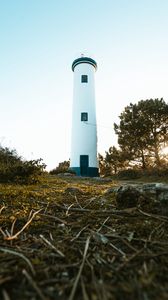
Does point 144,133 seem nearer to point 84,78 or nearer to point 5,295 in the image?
point 84,78

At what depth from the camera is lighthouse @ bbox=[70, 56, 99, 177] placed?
74.8 ft

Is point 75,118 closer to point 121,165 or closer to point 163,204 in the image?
point 121,165

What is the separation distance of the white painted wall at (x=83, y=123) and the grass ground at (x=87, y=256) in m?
19.5

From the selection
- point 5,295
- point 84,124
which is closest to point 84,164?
point 84,124

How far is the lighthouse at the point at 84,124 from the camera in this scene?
22797 mm

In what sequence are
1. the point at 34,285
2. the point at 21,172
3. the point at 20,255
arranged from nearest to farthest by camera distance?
1. the point at 34,285
2. the point at 20,255
3. the point at 21,172

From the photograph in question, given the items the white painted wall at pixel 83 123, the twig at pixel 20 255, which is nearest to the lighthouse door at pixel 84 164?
the white painted wall at pixel 83 123

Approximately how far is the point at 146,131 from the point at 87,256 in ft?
74.1

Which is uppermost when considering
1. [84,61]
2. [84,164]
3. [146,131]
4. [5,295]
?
[84,61]

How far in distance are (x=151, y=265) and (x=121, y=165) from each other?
25.4 metres

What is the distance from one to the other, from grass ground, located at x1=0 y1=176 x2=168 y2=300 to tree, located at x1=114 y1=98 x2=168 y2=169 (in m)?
21.1

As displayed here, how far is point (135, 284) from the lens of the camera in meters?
1.49

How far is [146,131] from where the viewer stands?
23.8m

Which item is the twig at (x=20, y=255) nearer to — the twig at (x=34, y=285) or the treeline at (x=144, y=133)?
the twig at (x=34, y=285)
